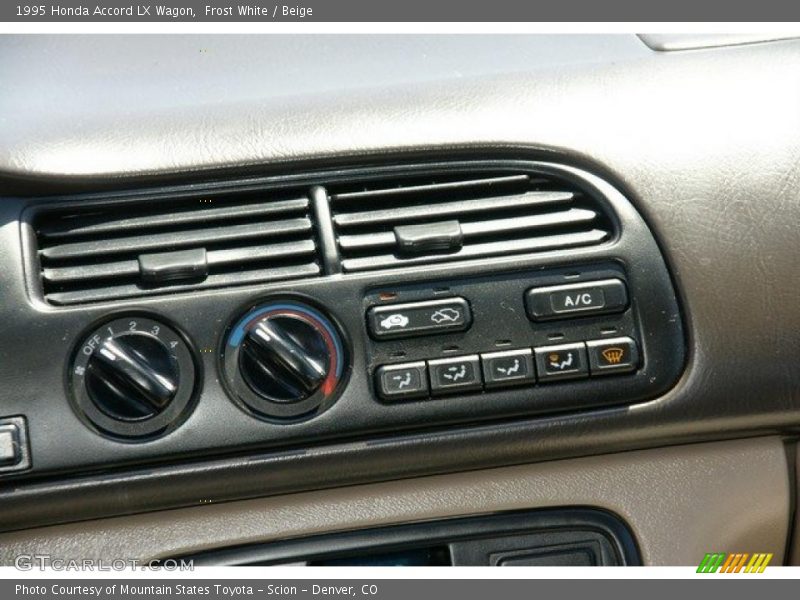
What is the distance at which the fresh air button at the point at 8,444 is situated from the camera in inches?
42.8

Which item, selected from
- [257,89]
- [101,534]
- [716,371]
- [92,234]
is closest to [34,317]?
[92,234]

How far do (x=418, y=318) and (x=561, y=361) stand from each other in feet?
0.58

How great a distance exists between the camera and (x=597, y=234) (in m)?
1.18

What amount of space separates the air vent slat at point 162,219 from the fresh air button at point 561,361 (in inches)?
13.0

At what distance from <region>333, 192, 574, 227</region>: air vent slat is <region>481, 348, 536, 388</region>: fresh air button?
175mm

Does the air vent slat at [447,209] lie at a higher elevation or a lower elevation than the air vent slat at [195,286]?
higher

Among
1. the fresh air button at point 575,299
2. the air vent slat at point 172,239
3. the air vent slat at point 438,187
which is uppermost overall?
the air vent slat at point 438,187

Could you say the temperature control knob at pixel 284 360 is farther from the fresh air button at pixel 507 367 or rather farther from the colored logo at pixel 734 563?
the colored logo at pixel 734 563

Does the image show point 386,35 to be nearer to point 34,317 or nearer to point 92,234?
point 92,234

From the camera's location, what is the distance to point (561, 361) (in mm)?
1141

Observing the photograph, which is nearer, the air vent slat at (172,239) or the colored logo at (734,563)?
the air vent slat at (172,239)
